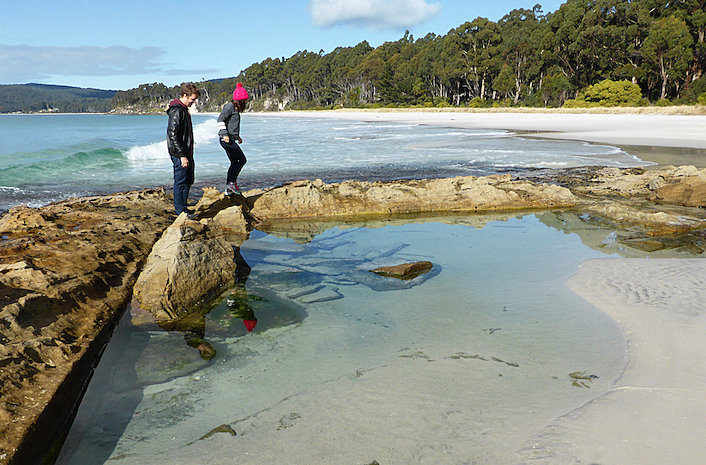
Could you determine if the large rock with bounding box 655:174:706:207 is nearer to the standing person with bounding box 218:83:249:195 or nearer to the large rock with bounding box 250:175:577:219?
the large rock with bounding box 250:175:577:219

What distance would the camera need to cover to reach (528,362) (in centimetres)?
294

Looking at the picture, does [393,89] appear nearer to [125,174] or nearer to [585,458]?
[125,174]

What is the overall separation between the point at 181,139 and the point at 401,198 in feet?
12.0

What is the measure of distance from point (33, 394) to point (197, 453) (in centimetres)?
95

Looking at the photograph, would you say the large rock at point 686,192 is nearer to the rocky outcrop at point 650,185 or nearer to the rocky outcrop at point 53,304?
the rocky outcrop at point 650,185

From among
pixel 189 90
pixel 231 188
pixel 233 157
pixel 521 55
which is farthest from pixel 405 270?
pixel 521 55

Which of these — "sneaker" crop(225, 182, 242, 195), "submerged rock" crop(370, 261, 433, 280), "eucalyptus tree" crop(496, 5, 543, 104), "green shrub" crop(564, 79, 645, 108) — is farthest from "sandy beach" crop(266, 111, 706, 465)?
"eucalyptus tree" crop(496, 5, 543, 104)

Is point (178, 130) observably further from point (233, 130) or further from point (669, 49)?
point (669, 49)

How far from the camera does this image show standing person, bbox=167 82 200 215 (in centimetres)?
554

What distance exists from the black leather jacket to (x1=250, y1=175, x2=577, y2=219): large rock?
5.84 feet

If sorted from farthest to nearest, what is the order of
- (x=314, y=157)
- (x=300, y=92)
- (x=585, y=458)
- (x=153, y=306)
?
(x=300, y=92) → (x=314, y=157) → (x=153, y=306) → (x=585, y=458)

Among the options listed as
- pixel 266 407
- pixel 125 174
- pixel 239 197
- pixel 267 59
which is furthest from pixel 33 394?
pixel 267 59

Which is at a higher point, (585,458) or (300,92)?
(300,92)

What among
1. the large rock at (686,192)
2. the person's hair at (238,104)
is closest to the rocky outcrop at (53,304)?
the person's hair at (238,104)
